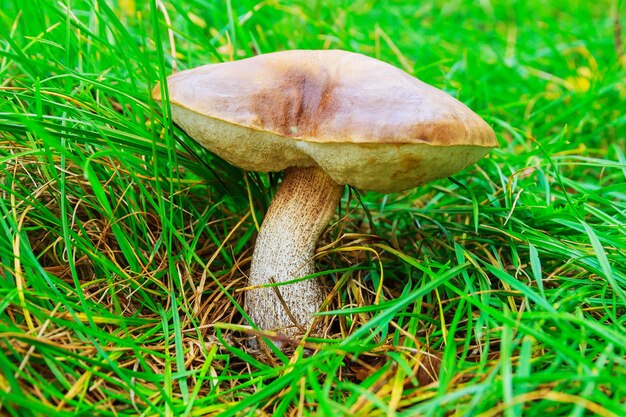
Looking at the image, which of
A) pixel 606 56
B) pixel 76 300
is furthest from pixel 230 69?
pixel 606 56

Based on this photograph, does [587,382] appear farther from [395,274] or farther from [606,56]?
[606,56]

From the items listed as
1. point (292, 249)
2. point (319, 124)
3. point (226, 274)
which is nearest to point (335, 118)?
point (319, 124)

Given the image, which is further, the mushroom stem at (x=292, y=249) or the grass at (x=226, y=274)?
the mushroom stem at (x=292, y=249)

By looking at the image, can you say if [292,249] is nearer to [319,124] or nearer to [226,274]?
[226,274]

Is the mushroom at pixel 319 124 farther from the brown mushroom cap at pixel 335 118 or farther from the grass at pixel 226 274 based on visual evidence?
the grass at pixel 226 274

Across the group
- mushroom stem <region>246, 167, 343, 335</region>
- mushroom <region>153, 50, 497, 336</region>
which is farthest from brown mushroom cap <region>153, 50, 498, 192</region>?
mushroom stem <region>246, 167, 343, 335</region>

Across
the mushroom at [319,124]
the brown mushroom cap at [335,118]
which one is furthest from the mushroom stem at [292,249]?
the brown mushroom cap at [335,118]

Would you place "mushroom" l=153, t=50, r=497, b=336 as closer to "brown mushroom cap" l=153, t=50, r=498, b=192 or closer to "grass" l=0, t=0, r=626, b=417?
"brown mushroom cap" l=153, t=50, r=498, b=192

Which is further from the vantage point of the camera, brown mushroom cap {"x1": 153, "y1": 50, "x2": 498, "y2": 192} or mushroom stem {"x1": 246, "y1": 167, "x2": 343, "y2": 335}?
mushroom stem {"x1": 246, "y1": 167, "x2": 343, "y2": 335}
